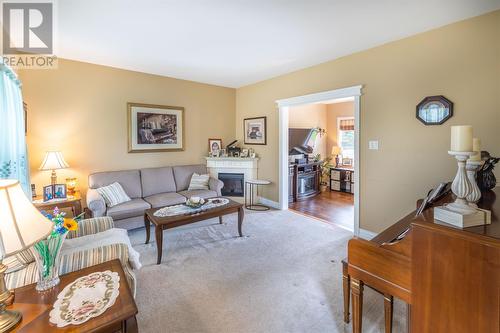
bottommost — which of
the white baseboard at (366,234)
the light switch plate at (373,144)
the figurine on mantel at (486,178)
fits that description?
the white baseboard at (366,234)

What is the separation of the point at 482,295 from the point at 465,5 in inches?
105

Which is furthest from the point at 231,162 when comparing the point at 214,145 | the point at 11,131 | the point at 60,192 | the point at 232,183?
the point at 11,131

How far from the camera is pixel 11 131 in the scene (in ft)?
7.25

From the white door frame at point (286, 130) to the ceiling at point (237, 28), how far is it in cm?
54

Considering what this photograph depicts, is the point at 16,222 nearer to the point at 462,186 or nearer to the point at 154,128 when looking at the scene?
the point at 462,186

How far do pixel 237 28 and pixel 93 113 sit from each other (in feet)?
9.45

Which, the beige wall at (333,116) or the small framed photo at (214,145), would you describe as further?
the beige wall at (333,116)

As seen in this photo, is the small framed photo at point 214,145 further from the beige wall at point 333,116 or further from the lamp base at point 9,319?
the lamp base at point 9,319

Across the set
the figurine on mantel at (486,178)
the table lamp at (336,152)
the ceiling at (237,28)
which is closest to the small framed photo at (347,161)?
the table lamp at (336,152)

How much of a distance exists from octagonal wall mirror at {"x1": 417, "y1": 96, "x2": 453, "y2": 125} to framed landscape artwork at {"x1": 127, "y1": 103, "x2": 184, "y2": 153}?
405cm

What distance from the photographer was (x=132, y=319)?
1.23 metres

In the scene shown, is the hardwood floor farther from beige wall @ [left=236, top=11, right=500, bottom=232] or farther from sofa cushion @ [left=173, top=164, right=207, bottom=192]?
sofa cushion @ [left=173, top=164, right=207, bottom=192]

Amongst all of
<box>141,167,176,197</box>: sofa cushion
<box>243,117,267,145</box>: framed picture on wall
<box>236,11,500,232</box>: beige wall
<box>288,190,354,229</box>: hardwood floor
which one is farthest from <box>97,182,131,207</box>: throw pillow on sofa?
<box>236,11,500,232</box>: beige wall

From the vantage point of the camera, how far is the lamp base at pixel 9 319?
3.40 ft
